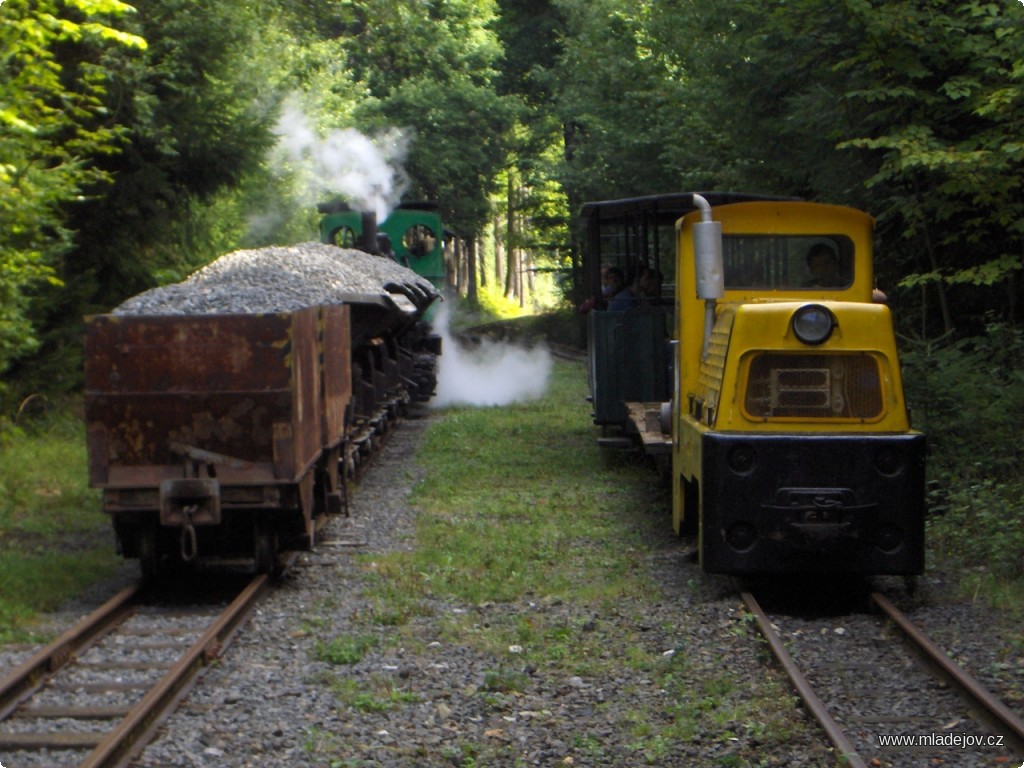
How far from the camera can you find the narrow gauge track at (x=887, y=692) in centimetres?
530

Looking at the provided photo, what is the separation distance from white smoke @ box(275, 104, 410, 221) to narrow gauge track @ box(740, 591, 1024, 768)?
58.0 ft

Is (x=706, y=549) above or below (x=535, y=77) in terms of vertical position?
below

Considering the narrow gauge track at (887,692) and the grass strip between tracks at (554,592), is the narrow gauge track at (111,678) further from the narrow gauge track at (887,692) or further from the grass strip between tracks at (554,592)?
the narrow gauge track at (887,692)

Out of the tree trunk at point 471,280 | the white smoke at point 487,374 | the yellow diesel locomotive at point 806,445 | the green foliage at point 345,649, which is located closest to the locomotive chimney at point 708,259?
the yellow diesel locomotive at point 806,445

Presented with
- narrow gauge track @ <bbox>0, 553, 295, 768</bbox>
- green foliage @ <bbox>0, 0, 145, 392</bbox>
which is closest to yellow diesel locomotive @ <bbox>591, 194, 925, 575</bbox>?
narrow gauge track @ <bbox>0, 553, 295, 768</bbox>

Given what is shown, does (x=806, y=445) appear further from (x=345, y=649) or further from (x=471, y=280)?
(x=471, y=280)

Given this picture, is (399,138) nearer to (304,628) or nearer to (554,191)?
(554,191)

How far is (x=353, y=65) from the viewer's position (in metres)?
39.4

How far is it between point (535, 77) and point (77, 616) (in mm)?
32858

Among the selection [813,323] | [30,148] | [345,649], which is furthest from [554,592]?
[30,148]

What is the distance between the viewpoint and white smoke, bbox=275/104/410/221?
81.3 ft

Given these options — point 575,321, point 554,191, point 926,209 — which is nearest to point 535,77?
point 554,191

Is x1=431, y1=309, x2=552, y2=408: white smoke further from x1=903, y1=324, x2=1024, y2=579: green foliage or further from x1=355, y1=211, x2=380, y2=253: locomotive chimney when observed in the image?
x1=903, y1=324, x2=1024, y2=579: green foliage

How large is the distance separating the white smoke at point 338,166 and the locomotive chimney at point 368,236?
4.87 meters
